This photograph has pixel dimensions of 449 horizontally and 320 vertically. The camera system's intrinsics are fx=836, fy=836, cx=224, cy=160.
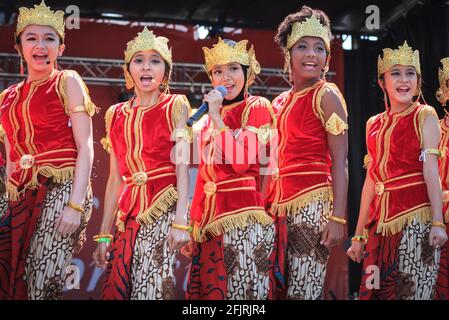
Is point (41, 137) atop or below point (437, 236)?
atop

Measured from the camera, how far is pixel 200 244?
14.6 feet

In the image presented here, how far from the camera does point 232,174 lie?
4461 millimetres

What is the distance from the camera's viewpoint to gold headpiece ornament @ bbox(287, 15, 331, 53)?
4.81 meters

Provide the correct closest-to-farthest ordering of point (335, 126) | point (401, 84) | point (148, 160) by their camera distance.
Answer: point (148, 160), point (335, 126), point (401, 84)

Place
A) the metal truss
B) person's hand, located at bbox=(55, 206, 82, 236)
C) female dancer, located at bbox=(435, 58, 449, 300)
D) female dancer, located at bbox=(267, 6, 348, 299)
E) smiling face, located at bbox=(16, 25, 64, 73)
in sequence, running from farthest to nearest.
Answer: the metal truss, female dancer, located at bbox=(435, 58, 449, 300), female dancer, located at bbox=(267, 6, 348, 299), smiling face, located at bbox=(16, 25, 64, 73), person's hand, located at bbox=(55, 206, 82, 236)

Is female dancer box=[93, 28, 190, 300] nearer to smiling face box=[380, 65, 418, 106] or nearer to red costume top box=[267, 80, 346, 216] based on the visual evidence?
red costume top box=[267, 80, 346, 216]

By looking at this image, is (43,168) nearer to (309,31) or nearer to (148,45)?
(148,45)

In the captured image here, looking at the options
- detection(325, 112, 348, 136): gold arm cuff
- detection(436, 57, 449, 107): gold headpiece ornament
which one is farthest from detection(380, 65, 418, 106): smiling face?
detection(436, 57, 449, 107): gold headpiece ornament

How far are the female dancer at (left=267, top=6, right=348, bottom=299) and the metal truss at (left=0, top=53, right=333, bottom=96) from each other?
138 inches

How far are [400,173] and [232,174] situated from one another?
105cm

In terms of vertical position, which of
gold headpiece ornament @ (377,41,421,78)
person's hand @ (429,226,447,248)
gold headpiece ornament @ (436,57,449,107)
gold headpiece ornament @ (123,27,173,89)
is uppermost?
gold headpiece ornament @ (436,57,449,107)

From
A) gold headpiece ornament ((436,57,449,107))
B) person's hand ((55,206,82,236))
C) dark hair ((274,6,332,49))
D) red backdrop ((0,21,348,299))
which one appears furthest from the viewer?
red backdrop ((0,21,348,299))

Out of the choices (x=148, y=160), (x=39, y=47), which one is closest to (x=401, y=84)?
(x=148, y=160)

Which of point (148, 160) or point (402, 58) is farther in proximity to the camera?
point (402, 58)
